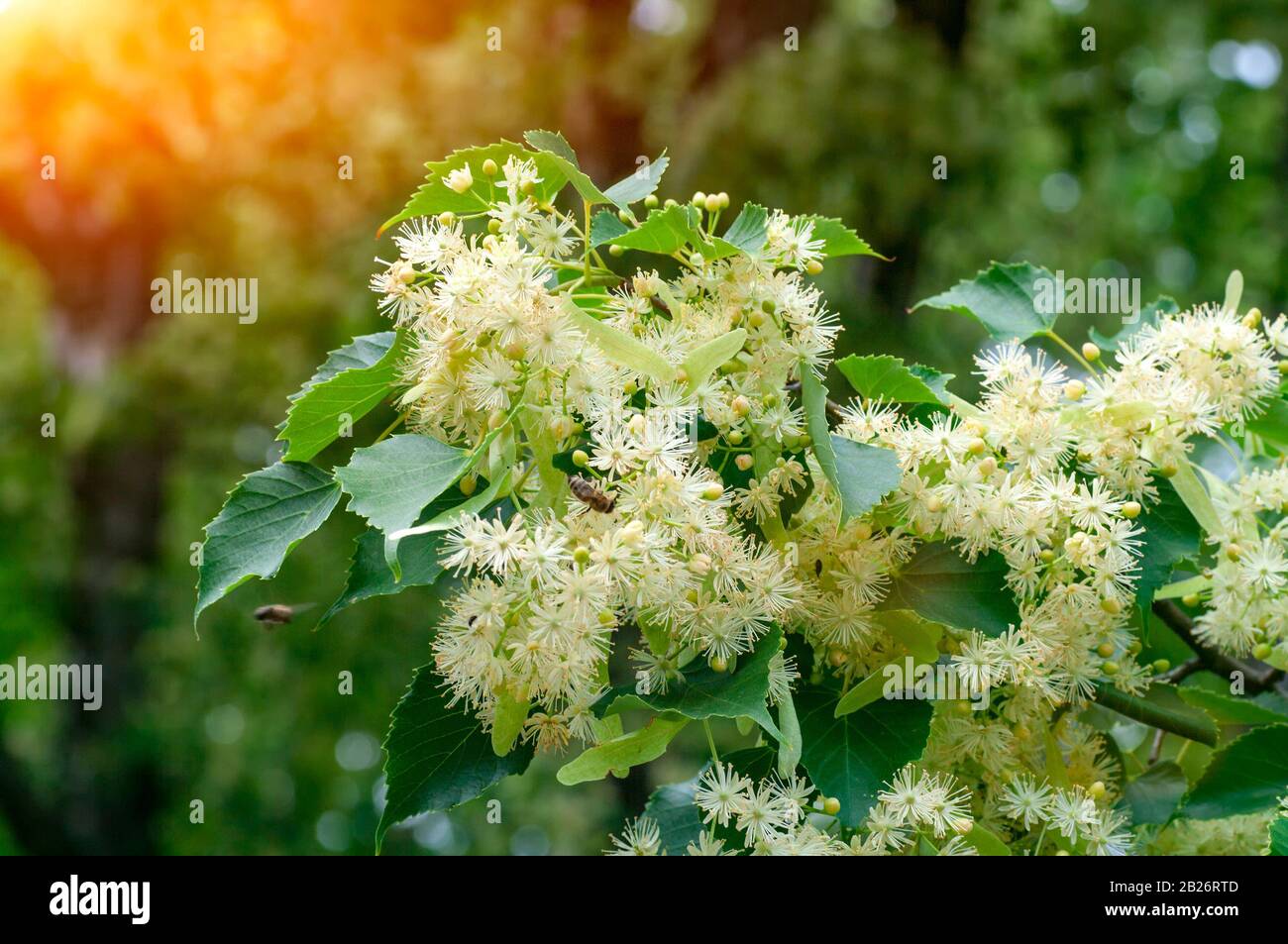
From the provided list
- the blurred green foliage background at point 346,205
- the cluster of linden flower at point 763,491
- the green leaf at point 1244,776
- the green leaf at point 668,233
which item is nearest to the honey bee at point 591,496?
the cluster of linden flower at point 763,491

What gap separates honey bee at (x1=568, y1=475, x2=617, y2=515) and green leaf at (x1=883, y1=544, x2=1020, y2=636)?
0.86 ft

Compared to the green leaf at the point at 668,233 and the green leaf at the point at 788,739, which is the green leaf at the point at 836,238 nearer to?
the green leaf at the point at 668,233

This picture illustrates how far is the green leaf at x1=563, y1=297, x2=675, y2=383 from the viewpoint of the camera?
949 millimetres

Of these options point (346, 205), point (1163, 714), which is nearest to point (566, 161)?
point (1163, 714)

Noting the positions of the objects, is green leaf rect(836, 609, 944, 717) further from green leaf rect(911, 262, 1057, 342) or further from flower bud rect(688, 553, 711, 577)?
green leaf rect(911, 262, 1057, 342)

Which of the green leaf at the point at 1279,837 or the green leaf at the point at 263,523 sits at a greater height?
the green leaf at the point at 263,523

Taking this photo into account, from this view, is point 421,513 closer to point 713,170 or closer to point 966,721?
point 966,721

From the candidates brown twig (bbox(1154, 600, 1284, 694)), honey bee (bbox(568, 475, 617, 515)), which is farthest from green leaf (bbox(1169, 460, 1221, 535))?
honey bee (bbox(568, 475, 617, 515))

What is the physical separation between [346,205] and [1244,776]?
582 cm

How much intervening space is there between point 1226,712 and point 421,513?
0.77m

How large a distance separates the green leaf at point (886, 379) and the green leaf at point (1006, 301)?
23cm

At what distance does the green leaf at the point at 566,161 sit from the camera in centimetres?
101

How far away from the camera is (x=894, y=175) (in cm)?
534
